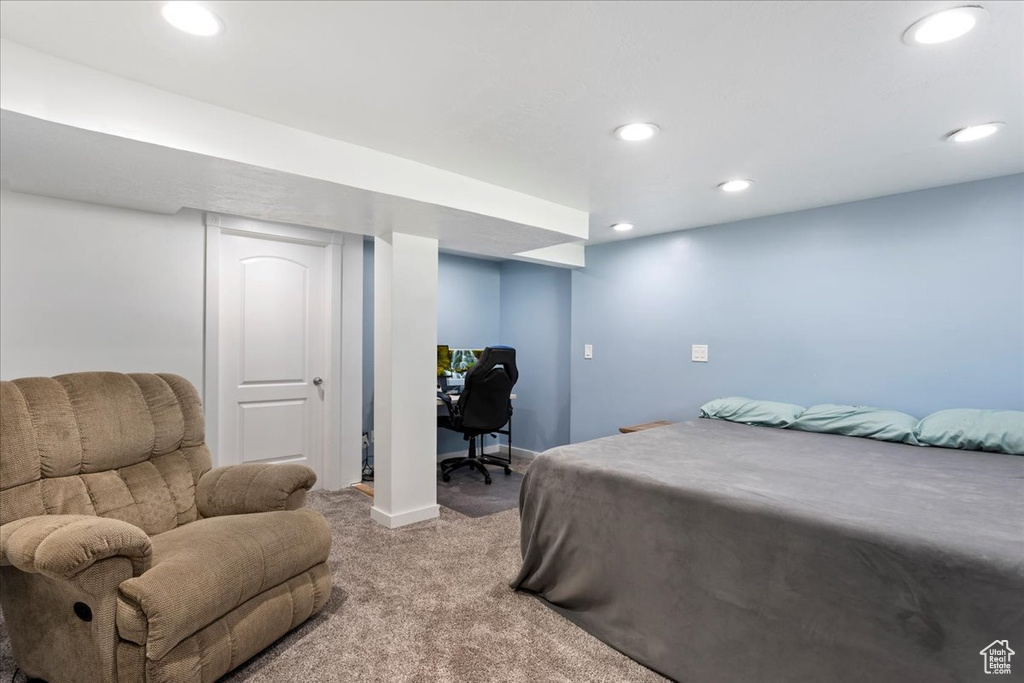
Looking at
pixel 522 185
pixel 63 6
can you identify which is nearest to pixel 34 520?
pixel 63 6

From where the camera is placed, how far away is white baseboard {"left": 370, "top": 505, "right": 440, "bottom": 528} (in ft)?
10.6

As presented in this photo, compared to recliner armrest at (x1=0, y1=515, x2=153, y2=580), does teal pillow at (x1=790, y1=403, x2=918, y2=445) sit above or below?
above

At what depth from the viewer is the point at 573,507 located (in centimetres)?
222

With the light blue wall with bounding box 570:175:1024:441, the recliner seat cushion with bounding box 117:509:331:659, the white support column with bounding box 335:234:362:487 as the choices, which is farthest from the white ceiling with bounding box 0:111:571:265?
the recliner seat cushion with bounding box 117:509:331:659

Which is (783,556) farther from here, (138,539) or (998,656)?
(138,539)

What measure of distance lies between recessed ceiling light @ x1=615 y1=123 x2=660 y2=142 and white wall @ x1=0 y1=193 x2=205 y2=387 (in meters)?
2.90

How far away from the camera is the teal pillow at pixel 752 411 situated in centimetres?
311

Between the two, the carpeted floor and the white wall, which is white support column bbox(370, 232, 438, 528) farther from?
the white wall

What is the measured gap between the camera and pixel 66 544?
1414 millimetres

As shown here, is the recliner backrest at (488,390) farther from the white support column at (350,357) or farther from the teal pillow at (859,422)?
the teal pillow at (859,422)

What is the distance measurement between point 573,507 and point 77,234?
127 inches

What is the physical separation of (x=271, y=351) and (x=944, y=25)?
4028 mm

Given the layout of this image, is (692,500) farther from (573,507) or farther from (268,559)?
(268,559)

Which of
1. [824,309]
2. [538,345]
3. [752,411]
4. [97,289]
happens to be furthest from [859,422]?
[97,289]
